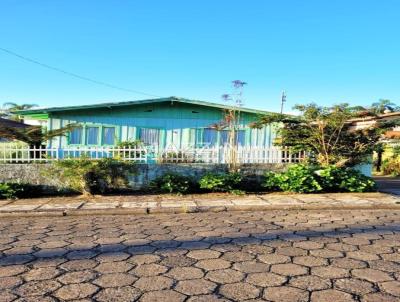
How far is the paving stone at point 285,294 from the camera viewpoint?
3555 mm

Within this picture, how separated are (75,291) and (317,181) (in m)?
8.74

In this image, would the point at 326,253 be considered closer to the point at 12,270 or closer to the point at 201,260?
the point at 201,260

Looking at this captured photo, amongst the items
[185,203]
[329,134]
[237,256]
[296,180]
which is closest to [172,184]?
[185,203]

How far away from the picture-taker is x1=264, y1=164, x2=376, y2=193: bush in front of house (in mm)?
11102

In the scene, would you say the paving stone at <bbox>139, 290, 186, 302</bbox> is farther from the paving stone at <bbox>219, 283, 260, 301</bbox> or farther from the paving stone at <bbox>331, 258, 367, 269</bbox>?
the paving stone at <bbox>331, 258, 367, 269</bbox>

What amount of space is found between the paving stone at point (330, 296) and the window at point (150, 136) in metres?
14.5

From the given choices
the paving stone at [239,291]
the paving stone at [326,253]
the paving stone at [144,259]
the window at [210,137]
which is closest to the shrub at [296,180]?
the paving stone at [326,253]

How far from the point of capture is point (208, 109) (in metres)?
18.3

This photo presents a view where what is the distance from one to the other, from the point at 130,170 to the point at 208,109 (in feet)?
25.6

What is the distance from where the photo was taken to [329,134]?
1203 cm

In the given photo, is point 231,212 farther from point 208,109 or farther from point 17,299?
point 208,109

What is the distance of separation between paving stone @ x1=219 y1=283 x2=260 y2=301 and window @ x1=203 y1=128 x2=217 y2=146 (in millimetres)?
14326

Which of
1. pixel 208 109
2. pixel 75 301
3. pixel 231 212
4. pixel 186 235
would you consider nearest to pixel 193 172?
pixel 231 212

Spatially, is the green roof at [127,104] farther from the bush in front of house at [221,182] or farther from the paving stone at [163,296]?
the paving stone at [163,296]
